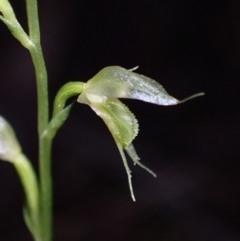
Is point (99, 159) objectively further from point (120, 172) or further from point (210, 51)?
point (210, 51)

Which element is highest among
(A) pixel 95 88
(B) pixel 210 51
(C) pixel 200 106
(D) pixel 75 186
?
(A) pixel 95 88

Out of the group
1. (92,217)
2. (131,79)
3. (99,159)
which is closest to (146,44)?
(99,159)

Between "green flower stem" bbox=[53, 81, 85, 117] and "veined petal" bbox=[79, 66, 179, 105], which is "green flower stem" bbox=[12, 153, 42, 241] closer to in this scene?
"green flower stem" bbox=[53, 81, 85, 117]

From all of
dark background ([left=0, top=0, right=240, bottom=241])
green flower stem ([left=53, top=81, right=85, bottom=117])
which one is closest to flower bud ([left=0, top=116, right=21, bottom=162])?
green flower stem ([left=53, top=81, right=85, bottom=117])

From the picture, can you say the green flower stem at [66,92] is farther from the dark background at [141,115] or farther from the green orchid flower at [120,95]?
the dark background at [141,115]

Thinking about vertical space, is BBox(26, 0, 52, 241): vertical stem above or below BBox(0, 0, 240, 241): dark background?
above

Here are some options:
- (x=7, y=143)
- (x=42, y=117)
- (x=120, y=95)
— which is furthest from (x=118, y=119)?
(x=7, y=143)

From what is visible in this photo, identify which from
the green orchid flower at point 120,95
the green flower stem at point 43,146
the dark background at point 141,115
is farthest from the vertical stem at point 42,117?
the dark background at point 141,115

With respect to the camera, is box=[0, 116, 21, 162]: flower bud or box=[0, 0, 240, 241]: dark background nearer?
box=[0, 116, 21, 162]: flower bud
